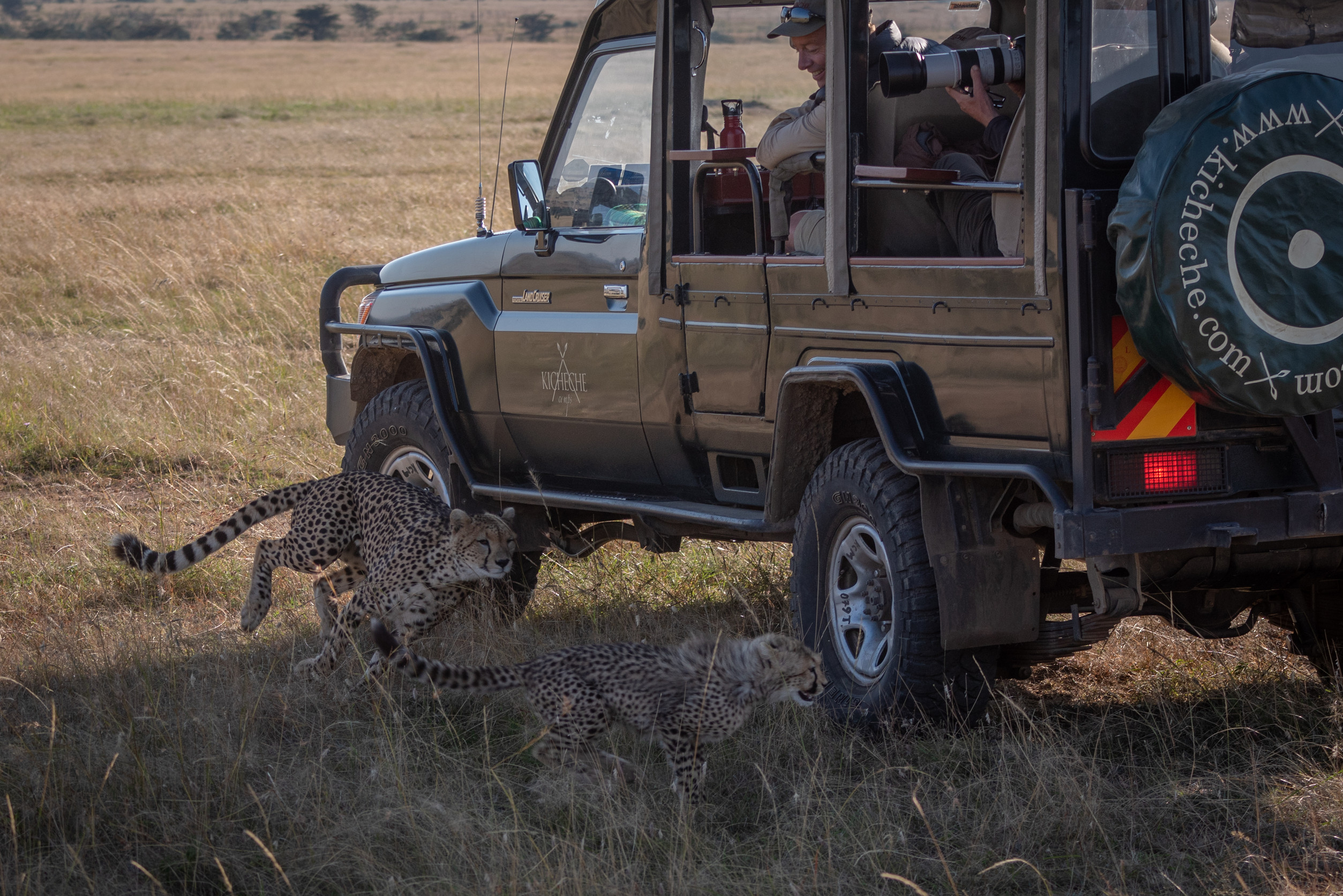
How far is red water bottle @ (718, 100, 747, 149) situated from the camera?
211 inches

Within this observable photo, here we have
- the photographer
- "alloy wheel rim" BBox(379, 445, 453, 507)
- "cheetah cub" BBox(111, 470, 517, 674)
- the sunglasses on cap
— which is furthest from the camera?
"alloy wheel rim" BBox(379, 445, 453, 507)

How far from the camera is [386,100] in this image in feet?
134

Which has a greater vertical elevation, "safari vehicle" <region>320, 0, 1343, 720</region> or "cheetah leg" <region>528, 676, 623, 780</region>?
"safari vehicle" <region>320, 0, 1343, 720</region>

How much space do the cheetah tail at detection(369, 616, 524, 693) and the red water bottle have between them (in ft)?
6.79

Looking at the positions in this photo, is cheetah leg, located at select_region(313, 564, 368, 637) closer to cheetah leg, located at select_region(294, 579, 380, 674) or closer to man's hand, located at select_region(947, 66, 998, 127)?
cheetah leg, located at select_region(294, 579, 380, 674)

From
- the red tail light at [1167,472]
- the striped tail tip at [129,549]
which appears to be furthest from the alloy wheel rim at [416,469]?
the red tail light at [1167,472]

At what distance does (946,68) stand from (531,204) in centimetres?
191

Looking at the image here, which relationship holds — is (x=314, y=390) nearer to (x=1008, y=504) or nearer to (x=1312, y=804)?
(x=1008, y=504)

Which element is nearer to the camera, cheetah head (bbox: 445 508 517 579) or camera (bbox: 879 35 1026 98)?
camera (bbox: 879 35 1026 98)

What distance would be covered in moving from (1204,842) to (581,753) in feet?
5.60

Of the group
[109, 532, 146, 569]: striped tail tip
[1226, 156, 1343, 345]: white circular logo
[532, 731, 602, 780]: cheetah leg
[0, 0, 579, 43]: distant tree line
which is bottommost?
[532, 731, 602, 780]: cheetah leg

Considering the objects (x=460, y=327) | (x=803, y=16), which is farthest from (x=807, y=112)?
(x=460, y=327)

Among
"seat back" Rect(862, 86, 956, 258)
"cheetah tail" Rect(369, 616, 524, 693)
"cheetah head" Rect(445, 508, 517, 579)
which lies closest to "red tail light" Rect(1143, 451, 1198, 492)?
"seat back" Rect(862, 86, 956, 258)

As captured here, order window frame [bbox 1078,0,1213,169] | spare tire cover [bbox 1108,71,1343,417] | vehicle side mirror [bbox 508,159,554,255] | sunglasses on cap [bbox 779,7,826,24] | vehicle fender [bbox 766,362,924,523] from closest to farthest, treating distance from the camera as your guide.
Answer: spare tire cover [bbox 1108,71,1343,417], window frame [bbox 1078,0,1213,169], vehicle fender [bbox 766,362,924,523], sunglasses on cap [bbox 779,7,826,24], vehicle side mirror [bbox 508,159,554,255]
